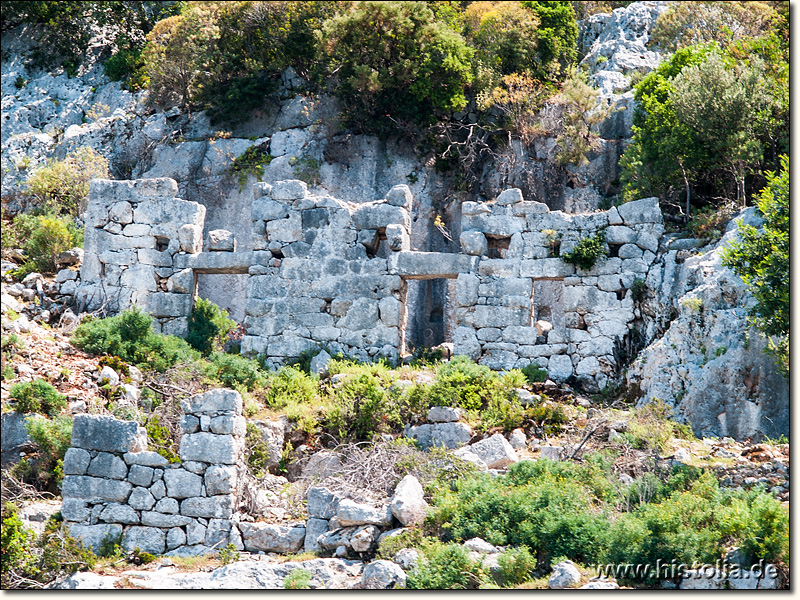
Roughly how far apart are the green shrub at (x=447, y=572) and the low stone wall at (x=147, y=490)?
2625mm

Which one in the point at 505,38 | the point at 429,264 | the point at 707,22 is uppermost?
the point at 707,22

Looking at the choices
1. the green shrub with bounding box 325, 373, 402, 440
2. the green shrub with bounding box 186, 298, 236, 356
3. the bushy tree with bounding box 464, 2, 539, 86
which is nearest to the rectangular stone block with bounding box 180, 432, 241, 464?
the green shrub with bounding box 325, 373, 402, 440

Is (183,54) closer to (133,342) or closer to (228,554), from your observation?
(133,342)

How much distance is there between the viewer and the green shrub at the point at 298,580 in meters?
9.64

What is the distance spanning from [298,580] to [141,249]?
9380 millimetres

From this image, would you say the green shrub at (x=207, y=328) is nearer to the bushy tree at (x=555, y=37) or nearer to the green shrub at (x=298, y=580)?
the green shrub at (x=298, y=580)

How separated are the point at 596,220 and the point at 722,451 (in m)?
5.46

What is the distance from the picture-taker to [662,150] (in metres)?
17.2

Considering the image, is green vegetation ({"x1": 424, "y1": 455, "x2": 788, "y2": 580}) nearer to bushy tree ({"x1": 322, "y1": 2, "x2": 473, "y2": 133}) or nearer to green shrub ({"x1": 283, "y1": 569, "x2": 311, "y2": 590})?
green shrub ({"x1": 283, "y1": 569, "x2": 311, "y2": 590})

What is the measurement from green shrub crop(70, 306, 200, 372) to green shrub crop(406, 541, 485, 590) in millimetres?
7115

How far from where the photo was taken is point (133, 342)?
15453 millimetres

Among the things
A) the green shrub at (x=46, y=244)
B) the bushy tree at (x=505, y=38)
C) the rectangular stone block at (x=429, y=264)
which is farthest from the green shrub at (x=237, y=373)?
the bushy tree at (x=505, y=38)

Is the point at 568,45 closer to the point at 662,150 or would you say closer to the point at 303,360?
the point at 662,150

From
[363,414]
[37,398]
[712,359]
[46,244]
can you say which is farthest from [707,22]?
[37,398]
